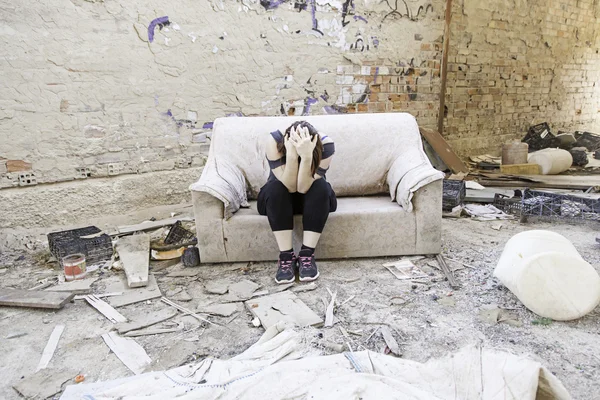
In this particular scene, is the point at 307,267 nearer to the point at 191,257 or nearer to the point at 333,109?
the point at 191,257

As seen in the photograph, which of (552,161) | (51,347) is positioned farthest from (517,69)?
(51,347)

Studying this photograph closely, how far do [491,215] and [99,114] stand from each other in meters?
3.88

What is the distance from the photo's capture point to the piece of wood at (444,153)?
5.54m

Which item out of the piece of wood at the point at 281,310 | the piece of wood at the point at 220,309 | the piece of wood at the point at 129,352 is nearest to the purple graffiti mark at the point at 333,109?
the piece of wood at the point at 281,310

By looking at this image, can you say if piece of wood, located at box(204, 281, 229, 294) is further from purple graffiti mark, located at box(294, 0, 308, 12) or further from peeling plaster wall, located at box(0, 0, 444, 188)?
purple graffiti mark, located at box(294, 0, 308, 12)

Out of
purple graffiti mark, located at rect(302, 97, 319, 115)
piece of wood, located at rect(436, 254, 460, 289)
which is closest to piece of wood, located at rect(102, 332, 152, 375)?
piece of wood, located at rect(436, 254, 460, 289)

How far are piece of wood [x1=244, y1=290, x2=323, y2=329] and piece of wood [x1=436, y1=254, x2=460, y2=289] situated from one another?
98 centimetres

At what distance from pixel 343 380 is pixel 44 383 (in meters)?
1.37

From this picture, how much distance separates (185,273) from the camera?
3.12 meters

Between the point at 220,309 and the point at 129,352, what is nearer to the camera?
the point at 129,352

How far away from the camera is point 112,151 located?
4.14 meters

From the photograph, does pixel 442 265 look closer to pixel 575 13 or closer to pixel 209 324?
pixel 209 324

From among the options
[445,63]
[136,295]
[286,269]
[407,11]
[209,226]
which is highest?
[407,11]

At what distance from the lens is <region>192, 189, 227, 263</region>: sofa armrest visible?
120 inches
